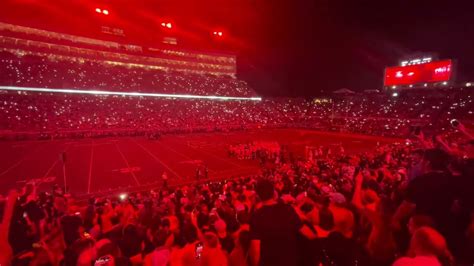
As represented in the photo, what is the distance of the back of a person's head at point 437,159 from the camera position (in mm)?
4258

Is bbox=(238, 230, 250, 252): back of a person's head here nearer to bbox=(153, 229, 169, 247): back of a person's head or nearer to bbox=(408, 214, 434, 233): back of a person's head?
bbox=(153, 229, 169, 247): back of a person's head

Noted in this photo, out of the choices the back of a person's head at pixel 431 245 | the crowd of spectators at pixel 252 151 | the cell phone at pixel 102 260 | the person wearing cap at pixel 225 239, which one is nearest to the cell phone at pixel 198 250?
the person wearing cap at pixel 225 239

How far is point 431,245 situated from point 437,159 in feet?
8.70

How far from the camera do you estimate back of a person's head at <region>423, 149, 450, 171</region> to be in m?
4.26

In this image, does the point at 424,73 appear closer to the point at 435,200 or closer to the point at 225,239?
the point at 435,200

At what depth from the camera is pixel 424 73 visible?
45844 mm

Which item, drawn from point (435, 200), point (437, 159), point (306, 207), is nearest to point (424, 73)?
point (437, 159)

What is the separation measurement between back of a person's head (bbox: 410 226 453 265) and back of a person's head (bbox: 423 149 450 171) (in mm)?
2420

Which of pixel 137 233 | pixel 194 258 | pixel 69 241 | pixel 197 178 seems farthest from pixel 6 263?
pixel 197 178

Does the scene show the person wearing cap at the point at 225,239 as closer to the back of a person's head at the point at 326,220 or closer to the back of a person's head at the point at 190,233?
the back of a person's head at the point at 190,233

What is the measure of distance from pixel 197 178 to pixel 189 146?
14168 mm

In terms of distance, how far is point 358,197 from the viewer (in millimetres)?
4367

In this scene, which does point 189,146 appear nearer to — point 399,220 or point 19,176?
point 19,176

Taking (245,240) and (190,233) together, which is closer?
(245,240)
